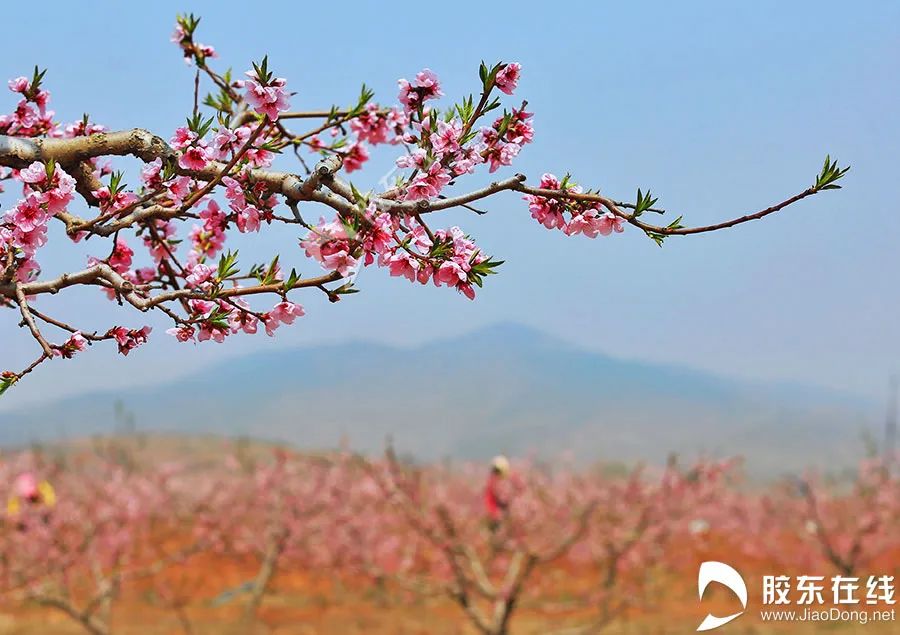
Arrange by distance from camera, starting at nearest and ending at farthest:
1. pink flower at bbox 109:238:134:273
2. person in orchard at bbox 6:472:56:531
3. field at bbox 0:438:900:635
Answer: pink flower at bbox 109:238:134:273, field at bbox 0:438:900:635, person in orchard at bbox 6:472:56:531

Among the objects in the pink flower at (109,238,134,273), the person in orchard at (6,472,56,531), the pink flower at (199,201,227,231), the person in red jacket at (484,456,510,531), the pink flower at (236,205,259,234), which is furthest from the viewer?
the person in orchard at (6,472,56,531)

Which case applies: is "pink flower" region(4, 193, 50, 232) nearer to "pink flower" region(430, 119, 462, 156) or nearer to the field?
"pink flower" region(430, 119, 462, 156)

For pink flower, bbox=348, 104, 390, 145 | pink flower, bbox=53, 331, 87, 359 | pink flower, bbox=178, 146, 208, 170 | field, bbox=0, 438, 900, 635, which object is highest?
pink flower, bbox=348, 104, 390, 145

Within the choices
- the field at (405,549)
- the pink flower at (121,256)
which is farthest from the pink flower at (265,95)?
the field at (405,549)

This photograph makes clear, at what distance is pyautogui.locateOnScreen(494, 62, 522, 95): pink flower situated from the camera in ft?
11.5

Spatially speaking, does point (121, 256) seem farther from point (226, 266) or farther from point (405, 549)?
point (405, 549)

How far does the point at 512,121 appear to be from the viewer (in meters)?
3.58

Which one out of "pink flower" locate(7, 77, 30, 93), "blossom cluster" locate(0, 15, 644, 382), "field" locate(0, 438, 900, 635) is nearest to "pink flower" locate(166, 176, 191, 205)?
"blossom cluster" locate(0, 15, 644, 382)

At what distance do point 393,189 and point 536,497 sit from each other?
15262mm

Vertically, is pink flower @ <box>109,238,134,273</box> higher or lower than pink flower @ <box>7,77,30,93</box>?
lower

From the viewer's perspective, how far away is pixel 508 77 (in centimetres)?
352

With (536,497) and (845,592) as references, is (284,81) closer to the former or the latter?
(536,497)

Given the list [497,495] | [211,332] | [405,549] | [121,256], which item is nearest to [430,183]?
[211,332]

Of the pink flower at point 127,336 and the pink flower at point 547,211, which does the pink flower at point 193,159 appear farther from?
the pink flower at point 547,211
